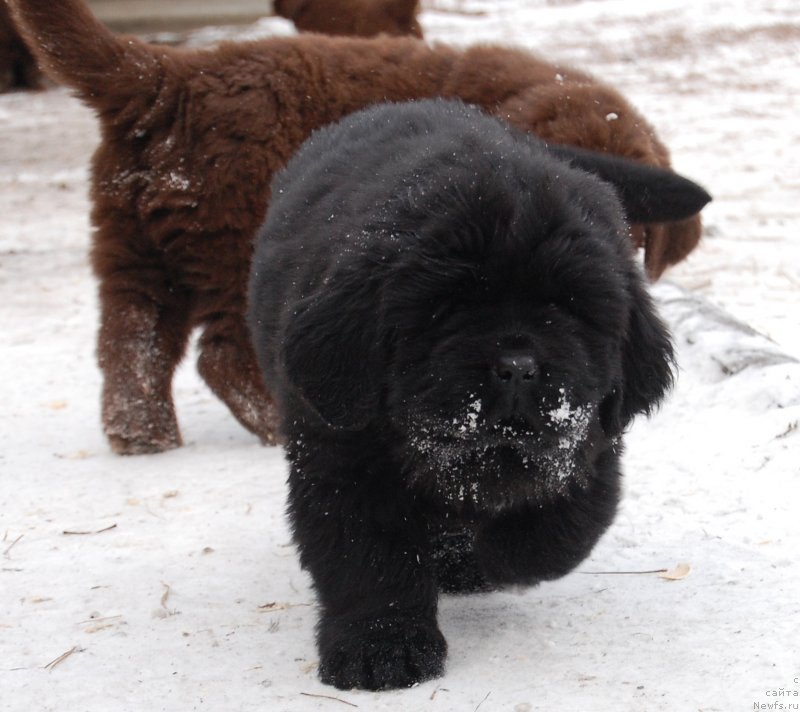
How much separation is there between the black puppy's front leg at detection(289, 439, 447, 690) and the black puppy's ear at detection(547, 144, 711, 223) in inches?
70.1

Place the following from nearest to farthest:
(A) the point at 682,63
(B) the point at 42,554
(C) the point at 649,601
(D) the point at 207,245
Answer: (C) the point at 649,601
(B) the point at 42,554
(D) the point at 207,245
(A) the point at 682,63

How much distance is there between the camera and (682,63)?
14.8m

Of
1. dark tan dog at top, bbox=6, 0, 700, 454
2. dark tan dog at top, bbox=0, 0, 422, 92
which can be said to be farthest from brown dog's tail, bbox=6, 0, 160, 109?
dark tan dog at top, bbox=0, 0, 422, 92

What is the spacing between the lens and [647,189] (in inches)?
167

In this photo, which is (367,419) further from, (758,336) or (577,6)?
(577,6)

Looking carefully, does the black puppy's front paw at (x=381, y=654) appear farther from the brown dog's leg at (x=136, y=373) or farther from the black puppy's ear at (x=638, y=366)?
the brown dog's leg at (x=136, y=373)

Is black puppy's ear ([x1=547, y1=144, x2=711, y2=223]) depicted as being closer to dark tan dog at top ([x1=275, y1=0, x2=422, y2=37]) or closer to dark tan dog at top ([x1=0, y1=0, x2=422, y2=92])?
dark tan dog at top ([x1=0, y1=0, x2=422, y2=92])

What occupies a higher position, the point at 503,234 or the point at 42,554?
the point at 503,234

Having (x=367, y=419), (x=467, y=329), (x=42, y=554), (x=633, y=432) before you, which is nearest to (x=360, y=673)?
(x=367, y=419)

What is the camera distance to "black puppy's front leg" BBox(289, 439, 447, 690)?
277cm

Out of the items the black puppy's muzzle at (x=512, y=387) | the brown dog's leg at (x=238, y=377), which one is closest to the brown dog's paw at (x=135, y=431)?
the brown dog's leg at (x=238, y=377)

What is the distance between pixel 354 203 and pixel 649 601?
1333 mm

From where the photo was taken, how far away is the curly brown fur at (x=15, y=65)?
14.5m

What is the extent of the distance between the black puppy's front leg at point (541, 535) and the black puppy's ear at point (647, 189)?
5.12 feet
